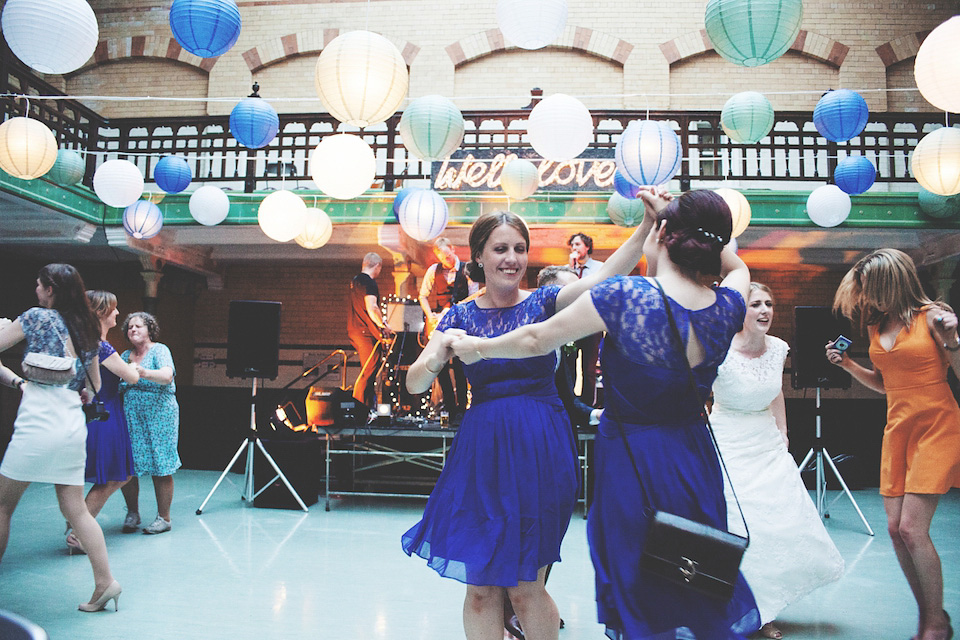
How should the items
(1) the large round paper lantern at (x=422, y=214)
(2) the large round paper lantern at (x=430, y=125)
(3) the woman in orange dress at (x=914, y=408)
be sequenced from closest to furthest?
(3) the woman in orange dress at (x=914, y=408) < (2) the large round paper lantern at (x=430, y=125) < (1) the large round paper lantern at (x=422, y=214)

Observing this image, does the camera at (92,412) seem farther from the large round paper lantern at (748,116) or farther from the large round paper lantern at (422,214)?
the large round paper lantern at (748,116)

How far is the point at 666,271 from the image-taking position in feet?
5.23

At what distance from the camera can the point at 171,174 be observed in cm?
640

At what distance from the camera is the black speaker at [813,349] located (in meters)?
5.91

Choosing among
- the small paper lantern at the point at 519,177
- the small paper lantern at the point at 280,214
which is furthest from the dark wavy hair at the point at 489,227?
the small paper lantern at the point at 280,214

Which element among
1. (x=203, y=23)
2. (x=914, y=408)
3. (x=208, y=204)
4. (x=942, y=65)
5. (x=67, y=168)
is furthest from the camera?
(x=208, y=204)

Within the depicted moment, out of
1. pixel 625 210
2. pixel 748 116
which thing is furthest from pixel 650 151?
pixel 625 210

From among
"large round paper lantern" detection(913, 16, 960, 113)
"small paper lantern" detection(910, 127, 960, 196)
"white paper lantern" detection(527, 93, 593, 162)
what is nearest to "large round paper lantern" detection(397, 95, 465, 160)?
"white paper lantern" detection(527, 93, 593, 162)

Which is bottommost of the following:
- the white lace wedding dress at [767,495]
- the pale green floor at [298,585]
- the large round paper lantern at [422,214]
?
the pale green floor at [298,585]

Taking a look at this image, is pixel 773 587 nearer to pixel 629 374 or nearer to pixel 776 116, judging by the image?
pixel 629 374

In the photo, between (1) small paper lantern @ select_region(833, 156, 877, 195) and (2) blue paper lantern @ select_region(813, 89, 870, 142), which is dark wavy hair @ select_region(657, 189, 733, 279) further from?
(1) small paper lantern @ select_region(833, 156, 877, 195)

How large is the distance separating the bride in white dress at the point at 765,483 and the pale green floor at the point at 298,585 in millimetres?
335

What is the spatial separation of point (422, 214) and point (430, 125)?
1237mm

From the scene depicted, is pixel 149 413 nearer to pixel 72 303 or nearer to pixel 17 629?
pixel 72 303
